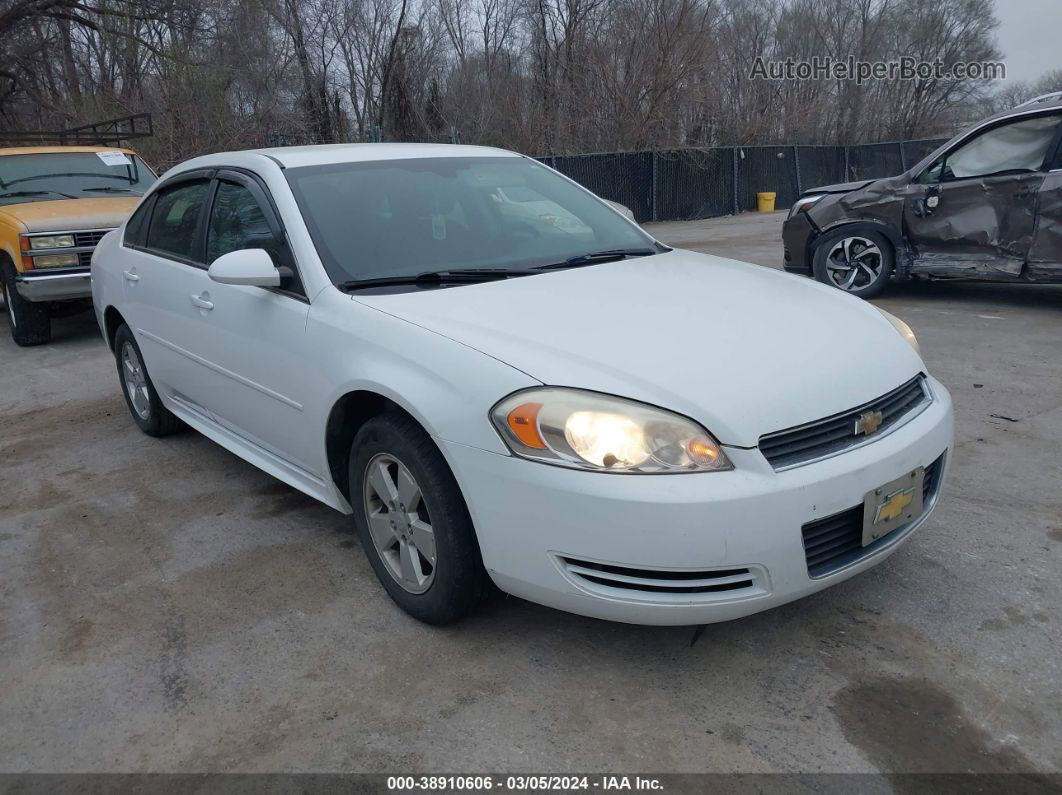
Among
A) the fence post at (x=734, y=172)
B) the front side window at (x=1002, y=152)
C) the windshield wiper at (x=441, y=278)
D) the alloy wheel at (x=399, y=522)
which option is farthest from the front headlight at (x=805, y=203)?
the fence post at (x=734, y=172)

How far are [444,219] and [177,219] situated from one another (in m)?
1.67

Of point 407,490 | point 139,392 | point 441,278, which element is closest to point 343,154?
point 441,278

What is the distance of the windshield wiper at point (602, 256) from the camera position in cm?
349

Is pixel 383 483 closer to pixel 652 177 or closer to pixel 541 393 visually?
pixel 541 393

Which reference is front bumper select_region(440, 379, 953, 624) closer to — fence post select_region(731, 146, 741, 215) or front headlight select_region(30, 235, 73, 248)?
front headlight select_region(30, 235, 73, 248)

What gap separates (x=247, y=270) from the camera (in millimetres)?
3250

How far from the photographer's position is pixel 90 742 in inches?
98.0

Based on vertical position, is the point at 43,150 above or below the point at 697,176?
above

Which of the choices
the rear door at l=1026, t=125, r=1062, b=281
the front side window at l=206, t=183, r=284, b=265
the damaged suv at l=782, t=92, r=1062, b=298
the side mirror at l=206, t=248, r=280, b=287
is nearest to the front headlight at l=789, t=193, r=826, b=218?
the damaged suv at l=782, t=92, r=1062, b=298

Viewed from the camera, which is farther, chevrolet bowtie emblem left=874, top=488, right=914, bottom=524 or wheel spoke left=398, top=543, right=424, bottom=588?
wheel spoke left=398, top=543, right=424, bottom=588

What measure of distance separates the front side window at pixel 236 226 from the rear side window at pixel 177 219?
0.20 meters

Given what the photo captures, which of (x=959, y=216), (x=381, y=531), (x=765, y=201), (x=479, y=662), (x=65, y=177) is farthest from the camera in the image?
(x=765, y=201)

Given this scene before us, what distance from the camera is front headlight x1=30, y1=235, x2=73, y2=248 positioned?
7.59 meters

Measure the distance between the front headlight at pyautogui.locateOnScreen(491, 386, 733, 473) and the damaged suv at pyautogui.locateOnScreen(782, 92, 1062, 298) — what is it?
594cm
